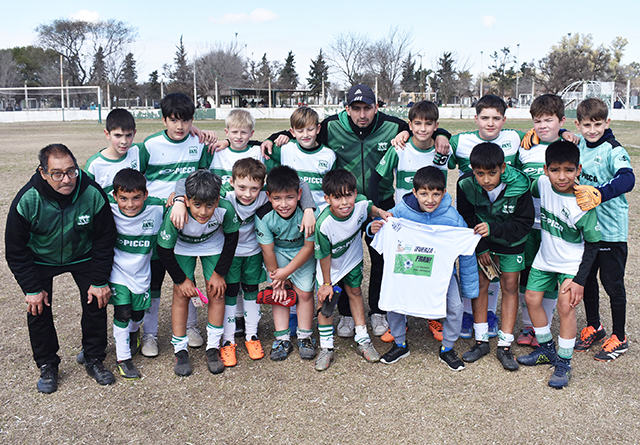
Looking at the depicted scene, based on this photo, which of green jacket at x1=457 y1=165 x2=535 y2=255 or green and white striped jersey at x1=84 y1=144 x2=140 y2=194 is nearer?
green jacket at x1=457 y1=165 x2=535 y2=255

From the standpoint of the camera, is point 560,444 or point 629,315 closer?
point 560,444

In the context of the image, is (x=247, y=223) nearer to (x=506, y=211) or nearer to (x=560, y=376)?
(x=506, y=211)

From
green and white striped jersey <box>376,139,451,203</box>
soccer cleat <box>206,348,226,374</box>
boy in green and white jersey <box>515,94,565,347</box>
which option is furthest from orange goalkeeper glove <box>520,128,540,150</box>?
soccer cleat <box>206,348,226,374</box>

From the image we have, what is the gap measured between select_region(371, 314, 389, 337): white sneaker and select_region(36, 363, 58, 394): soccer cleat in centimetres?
263

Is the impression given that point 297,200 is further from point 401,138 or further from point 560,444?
point 560,444

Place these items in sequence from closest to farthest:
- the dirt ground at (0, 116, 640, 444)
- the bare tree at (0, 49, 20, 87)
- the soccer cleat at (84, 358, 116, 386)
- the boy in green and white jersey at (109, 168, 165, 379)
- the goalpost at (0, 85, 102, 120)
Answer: the dirt ground at (0, 116, 640, 444) < the soccer cleat at (84, 358, 116, 386) < the boy in green and white jersey at (109, 168, 165, 379) < the goalpost at (0, 85, 102, 120) < the bare tree at (0, 49, 20, 87)

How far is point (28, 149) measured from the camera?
19.2 meters

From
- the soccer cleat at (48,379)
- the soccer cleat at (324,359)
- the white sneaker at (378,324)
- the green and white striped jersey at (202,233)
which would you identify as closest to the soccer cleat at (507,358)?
the white sneaker at (378,324)

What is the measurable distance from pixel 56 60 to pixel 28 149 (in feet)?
195

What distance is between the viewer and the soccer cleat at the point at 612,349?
3.95 m

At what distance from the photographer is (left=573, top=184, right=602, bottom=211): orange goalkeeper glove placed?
351cm

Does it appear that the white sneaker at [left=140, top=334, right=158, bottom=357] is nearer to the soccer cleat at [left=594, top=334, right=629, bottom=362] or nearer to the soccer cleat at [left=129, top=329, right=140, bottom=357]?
the soccer cleat at [left=129, top=329, right=140, bottom=357]

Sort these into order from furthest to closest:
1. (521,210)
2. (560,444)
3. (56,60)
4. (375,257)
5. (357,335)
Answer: (56,60) → (375,257) → (357,335) → (521,210) → (560,444)

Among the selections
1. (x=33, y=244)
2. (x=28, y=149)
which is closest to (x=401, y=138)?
(x=33, y=244)
